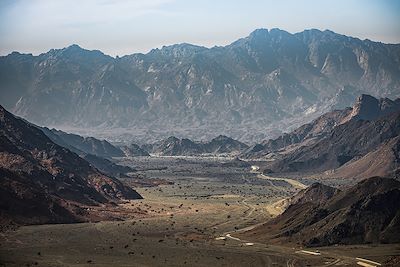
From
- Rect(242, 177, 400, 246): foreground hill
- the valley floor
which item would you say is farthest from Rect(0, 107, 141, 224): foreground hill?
Rect(242, 177, 400, 246): foreground hill

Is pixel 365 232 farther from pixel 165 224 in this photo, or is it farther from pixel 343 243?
pixel 165 224

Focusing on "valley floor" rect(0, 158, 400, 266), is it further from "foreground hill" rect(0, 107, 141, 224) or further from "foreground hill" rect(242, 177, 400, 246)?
"foreground hill" rect(0, 107, 141, 224)

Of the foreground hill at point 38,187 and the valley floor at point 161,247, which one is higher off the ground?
the foreground hill at point 38,187

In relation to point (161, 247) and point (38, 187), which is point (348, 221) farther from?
point (38, 187)

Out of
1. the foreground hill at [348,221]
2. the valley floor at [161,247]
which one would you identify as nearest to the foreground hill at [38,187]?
the valley floor at [161,247]

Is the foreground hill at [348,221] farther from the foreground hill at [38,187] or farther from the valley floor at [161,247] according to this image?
the foreground hill at [38,187]

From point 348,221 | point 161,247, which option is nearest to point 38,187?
point 161,247

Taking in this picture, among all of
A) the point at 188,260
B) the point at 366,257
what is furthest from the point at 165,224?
the point at 366,257
